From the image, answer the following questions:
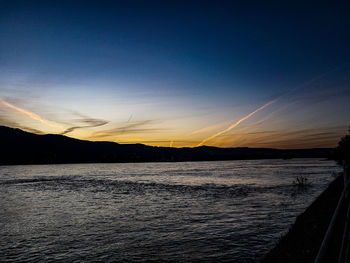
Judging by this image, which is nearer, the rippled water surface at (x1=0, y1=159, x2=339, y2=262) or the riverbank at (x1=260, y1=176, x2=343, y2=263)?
the riverbank at (x1=260, y1=176, x2=343, y2=263)

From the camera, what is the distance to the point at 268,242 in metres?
15.4

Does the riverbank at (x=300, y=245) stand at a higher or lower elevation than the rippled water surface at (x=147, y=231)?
higher

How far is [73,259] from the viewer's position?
44.5 feet

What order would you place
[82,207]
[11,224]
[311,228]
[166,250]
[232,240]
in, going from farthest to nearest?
1. [82,207]
2. [11,224]
3. [232,240]
4. [166,250]
5. [311,228]

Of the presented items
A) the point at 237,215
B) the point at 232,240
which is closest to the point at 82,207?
the point at 237,215

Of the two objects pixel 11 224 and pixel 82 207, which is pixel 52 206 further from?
pixel 11 224

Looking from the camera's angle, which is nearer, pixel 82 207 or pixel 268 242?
pixel 268 242

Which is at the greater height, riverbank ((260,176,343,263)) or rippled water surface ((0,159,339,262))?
riverbank ((260,176,343,263))

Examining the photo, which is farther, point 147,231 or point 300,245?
point 147,231

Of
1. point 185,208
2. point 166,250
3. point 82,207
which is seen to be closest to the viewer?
point 166,250

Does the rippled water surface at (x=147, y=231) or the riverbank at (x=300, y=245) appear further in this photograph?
the rippled water surface at (x=147, y=231)

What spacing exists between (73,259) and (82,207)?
56.9ft

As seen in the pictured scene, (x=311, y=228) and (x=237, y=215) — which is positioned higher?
(x=311, y=228)

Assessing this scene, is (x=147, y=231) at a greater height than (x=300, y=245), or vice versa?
(x=300, y=245)
